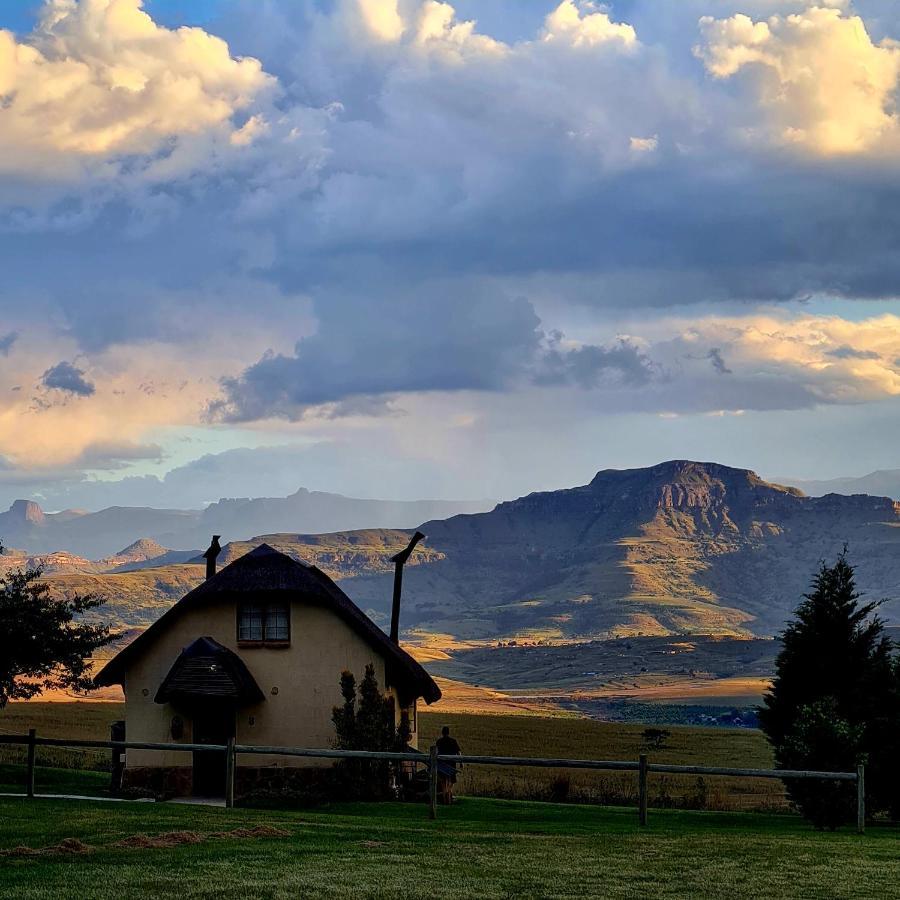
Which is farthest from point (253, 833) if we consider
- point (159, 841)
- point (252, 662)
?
point (252, 662)

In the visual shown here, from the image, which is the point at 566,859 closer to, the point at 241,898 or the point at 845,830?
the point at 241,898

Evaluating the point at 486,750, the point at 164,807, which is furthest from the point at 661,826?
the point at 486,750

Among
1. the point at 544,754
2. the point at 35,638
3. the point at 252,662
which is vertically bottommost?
the point at 544,754

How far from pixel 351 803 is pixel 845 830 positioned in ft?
40.5

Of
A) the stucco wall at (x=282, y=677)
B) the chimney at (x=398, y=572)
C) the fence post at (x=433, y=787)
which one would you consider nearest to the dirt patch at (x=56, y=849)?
the fence post at (x=433, y=787)

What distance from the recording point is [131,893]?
1667 centimetres

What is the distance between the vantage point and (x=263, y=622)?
4041 cm

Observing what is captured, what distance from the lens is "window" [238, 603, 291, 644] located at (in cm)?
4034

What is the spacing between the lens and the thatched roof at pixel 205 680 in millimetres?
38625

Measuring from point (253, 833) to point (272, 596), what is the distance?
17849 mm

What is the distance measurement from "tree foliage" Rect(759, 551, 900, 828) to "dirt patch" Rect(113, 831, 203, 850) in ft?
46.8

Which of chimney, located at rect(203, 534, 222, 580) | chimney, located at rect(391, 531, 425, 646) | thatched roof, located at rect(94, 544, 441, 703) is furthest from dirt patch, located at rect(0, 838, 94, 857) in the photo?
chimney, located at rect(391, 531, 425, 646)

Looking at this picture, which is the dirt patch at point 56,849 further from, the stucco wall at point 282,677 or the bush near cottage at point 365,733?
the stucco wall at point 282,677

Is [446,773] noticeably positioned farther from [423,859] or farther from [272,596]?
[423,859]
